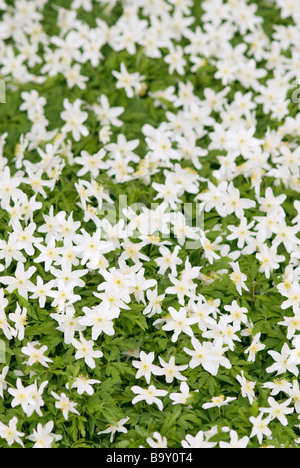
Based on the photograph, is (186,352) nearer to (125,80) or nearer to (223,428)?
(223,428)

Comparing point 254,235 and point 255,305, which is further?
point 254,235

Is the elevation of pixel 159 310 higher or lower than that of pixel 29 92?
lower

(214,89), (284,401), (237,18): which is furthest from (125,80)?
(284,401)

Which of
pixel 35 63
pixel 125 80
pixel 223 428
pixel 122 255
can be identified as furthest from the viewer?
pixel 35 63

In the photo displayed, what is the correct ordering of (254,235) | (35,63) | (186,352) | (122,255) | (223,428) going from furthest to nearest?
1. (35,63)
2. (254,235)
3. (122,255)
4. (186,352)
5. (223,428)

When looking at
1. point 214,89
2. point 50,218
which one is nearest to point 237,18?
point 214,89

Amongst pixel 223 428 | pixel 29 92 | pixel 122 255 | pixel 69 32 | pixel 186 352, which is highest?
pixel 69 32
